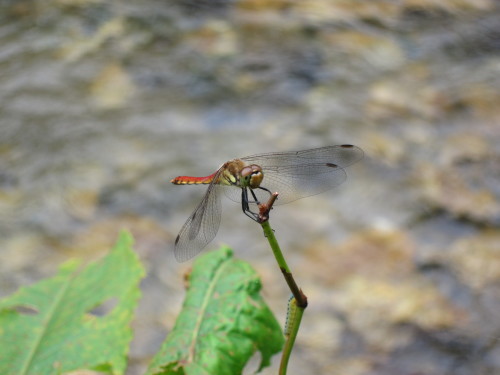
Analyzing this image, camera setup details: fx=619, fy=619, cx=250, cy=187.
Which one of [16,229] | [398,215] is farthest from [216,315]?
[16,229]

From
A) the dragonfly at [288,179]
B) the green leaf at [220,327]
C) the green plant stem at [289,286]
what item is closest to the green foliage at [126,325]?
the green leaf at [220,327]

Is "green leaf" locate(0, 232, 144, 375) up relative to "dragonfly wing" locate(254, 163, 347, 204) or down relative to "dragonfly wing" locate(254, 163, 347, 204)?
down

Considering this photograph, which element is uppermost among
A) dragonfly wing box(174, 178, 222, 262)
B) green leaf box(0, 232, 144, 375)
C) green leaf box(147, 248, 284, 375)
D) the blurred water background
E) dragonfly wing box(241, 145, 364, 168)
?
dragonfly wing box(241, 145, 364, 168)

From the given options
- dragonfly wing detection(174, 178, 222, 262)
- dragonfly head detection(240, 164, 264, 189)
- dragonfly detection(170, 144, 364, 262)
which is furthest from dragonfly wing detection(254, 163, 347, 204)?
dragonfly head detection(240, 164, 264, 189)

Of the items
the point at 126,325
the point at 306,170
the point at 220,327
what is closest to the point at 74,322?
the point at 126,325

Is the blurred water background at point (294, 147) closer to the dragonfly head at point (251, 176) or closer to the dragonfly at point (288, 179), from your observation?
the dragonfly at point (288, 179)

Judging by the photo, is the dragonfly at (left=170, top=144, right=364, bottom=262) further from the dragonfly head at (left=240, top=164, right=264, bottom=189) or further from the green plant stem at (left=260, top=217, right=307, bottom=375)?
the green plant stem at (left=260, top=217, right=307, bottom=375)

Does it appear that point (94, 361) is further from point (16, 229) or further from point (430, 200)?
point (430, 200)
